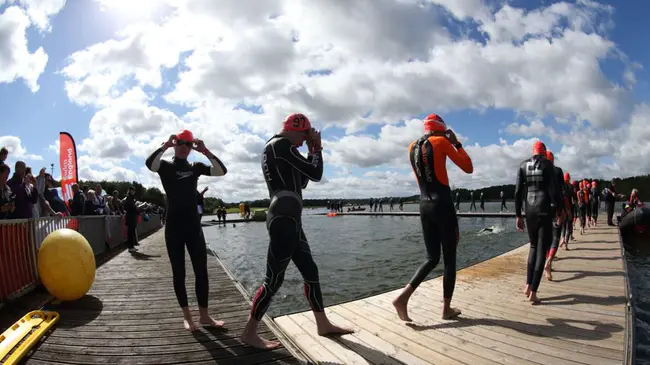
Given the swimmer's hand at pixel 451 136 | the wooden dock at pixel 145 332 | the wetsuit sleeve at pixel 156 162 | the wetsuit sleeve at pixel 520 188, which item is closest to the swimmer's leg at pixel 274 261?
the wooden dock at pixel 145 332

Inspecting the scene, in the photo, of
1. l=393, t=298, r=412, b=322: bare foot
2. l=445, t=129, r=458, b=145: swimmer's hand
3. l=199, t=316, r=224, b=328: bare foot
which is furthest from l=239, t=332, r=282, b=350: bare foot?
l=445, t=129, r=458, b=145: swimmer's hand

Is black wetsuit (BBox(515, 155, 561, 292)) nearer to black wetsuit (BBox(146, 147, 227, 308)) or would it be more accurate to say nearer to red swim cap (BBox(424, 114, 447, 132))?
red swim cap (BBox(424, 114, 447, 132))

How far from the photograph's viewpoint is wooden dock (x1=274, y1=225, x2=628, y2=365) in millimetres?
2910

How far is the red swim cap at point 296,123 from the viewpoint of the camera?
3295 millimetres

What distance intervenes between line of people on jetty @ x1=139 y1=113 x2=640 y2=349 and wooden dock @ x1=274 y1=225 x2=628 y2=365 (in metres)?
0.24

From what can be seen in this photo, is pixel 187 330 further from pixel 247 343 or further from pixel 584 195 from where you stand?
pixel 584 195

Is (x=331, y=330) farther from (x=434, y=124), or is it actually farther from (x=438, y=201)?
(x=434, y=124)

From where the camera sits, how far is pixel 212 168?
13.2ft

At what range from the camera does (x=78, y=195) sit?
10086 millimetres

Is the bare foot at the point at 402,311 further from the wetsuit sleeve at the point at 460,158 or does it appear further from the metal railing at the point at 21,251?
the metal railing at the point at 21,251

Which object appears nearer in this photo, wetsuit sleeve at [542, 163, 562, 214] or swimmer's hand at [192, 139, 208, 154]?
swimmer's hand at [192, 139, 208, 154]

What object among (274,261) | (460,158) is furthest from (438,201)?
(274,261)

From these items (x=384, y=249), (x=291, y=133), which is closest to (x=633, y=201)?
(x=384, y=249)

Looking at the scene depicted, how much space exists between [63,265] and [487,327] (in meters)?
5.28
